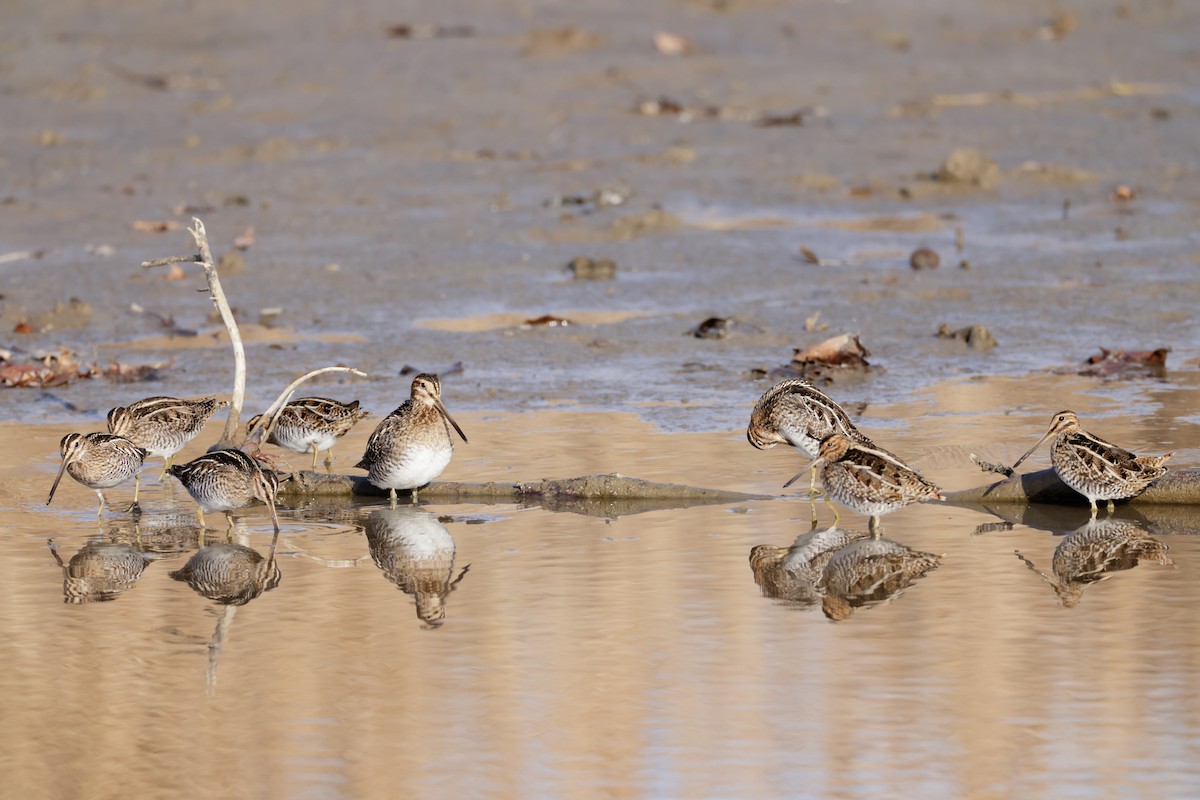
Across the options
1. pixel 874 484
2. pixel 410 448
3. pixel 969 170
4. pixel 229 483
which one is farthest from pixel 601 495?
pixel 969 170

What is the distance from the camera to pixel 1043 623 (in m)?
7.34

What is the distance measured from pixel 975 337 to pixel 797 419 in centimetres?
389

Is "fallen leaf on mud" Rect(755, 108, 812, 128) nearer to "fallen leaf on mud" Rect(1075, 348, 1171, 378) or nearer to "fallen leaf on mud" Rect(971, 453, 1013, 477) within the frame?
"fallen leaf on mud" Rect(1075, 348, 1171, 378)

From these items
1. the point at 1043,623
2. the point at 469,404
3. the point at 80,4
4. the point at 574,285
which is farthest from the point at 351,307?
the point at 80,4

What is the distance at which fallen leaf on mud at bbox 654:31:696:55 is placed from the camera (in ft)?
86.9

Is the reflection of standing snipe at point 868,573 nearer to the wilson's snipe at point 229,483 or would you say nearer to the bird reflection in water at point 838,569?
the bird reflection in water at point 838,569

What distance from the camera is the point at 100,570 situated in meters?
8.44

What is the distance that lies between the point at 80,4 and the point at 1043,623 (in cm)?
2344

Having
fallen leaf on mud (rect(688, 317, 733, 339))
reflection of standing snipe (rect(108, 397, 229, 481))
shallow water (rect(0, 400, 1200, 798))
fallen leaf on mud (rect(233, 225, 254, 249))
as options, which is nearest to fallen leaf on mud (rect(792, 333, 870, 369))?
fallen leaf on mud (rect(688, 317, 733, 339))

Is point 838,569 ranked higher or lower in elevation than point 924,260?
lower

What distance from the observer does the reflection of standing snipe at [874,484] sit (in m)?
8.90

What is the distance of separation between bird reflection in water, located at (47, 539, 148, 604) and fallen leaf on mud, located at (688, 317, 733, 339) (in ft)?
20.0

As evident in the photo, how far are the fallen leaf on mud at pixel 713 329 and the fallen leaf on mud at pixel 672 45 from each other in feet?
42.6

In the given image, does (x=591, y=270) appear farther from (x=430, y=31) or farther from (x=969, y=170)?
(x=430, y=31)
